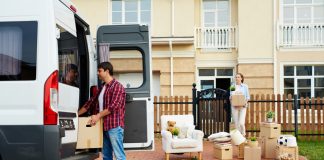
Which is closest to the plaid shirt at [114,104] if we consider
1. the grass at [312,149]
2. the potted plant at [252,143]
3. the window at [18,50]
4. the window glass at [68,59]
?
the window glass at [68,59]

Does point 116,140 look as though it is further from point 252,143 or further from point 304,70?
point 304,70

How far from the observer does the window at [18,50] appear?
213 inches

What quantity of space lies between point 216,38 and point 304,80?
12.5 feet

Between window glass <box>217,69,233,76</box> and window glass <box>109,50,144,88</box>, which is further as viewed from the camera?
window glass <box>217,69,233,76</box>

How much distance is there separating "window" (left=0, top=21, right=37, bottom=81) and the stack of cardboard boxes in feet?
20.9

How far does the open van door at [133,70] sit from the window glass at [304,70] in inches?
488

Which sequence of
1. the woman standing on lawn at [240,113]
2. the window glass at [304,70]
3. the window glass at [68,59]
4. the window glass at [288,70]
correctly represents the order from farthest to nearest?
the window glass at [288,70] → the window glass at [304,70] → the woman standing on lawn at [240,113] → the window glass at [68,59]

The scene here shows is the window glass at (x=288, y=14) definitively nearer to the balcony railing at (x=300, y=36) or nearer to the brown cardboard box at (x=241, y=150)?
the balcony railing at (x=300, y=36)

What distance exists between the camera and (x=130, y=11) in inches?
762

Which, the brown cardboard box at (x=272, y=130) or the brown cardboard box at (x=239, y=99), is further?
the brown cardboard box at (x=239, y=99)

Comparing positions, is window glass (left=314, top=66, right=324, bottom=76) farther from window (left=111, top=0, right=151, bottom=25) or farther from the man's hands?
the man's hands

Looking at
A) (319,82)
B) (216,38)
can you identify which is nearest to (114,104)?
(216,38)

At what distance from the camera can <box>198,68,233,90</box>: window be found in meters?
19.4

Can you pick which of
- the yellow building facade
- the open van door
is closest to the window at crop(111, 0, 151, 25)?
the yellow building facade
